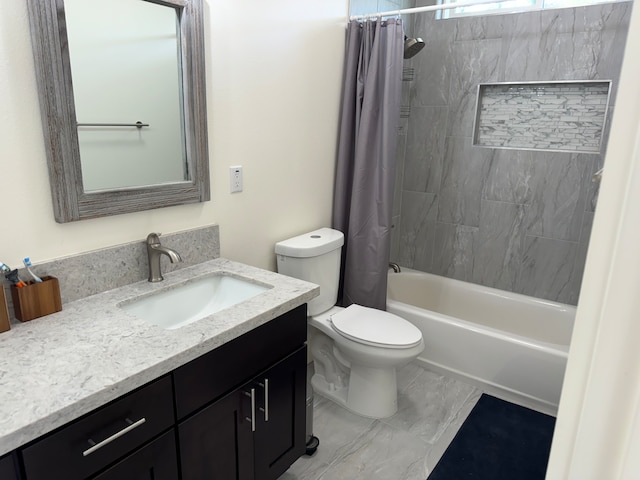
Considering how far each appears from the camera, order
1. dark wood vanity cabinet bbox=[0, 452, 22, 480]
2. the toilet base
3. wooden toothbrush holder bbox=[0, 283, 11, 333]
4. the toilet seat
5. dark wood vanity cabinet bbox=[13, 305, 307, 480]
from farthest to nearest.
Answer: the toilet base < the toilet seat < wooden toothbrush holder bbox=[0, 283, 11, 333] < dark wood vanity cabinet bbox=[13, 305, 307, 480] < dark wood vanity cabinet bbox=[0, 452, 22, 480]

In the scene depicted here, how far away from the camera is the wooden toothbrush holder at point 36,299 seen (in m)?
1.23

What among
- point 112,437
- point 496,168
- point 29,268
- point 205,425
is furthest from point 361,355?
point 496,168

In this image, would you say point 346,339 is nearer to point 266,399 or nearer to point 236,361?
point 266,399

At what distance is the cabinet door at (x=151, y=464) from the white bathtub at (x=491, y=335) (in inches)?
66.5

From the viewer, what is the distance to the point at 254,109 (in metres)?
1.91

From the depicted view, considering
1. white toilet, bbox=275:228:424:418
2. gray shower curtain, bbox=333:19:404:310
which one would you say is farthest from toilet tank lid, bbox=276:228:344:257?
gray shower curtain, bbox=333:19:404:310

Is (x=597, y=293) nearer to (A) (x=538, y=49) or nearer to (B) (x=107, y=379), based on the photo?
(B) (x=107, y=379)

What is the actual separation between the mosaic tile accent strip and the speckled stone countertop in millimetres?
1959

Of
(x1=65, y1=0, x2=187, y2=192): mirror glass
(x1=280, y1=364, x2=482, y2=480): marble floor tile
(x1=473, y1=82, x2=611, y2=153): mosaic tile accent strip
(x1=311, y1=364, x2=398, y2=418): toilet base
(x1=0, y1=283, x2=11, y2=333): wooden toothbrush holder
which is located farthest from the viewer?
(x1=473, y1=82, x2=611, y2=153): mosaic tile accent strip

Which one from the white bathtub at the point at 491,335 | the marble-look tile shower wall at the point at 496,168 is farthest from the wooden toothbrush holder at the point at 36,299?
the marble-look tile shower wall at the point at 496,168

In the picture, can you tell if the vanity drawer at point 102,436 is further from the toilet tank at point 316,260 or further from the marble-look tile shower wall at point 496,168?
the marble-look tile shower wall at point 496,168

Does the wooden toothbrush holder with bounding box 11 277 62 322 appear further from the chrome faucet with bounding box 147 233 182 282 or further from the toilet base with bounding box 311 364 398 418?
the toilet base with bounding box 311 364 398 418

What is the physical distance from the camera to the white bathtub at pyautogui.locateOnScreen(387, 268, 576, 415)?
227 centimetres

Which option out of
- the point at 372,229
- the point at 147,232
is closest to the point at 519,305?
the point at 372,229
